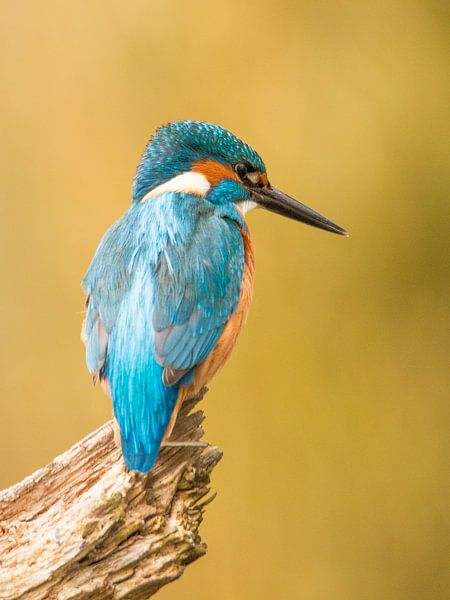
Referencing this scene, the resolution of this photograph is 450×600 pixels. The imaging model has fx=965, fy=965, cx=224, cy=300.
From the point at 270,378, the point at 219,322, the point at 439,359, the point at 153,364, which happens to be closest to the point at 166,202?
the point at 219,322

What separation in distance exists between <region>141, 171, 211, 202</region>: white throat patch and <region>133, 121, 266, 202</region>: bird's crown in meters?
0.01

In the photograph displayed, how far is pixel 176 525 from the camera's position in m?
2.03

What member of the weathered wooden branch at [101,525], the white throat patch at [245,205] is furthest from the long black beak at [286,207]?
the weathered wooden branch at [101,525]

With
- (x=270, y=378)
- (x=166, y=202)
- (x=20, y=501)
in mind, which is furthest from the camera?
(x=270, y=378)

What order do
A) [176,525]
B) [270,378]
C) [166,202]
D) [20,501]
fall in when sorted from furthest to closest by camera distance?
[270,378] < [166,202] < [20,501] < [176,525]

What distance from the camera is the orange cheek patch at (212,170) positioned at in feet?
8.25

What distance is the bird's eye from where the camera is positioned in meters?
2.57

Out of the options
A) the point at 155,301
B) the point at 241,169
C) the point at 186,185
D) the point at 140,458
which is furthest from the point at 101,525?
the point at 241,169

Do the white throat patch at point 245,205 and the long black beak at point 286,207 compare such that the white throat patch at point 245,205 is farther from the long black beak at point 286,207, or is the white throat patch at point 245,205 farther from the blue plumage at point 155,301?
the blue plumage at point 155,301

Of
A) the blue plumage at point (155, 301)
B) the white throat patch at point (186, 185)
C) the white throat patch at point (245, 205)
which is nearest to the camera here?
the blue plumage at point (155, 301)

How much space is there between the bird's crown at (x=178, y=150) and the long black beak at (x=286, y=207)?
19cm

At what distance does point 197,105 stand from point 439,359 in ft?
4.46

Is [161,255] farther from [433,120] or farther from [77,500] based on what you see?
[433,120]

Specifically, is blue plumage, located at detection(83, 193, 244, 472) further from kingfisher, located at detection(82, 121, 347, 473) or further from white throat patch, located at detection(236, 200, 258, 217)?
white throat patch, located at detection(236, 200, 258, 217)
